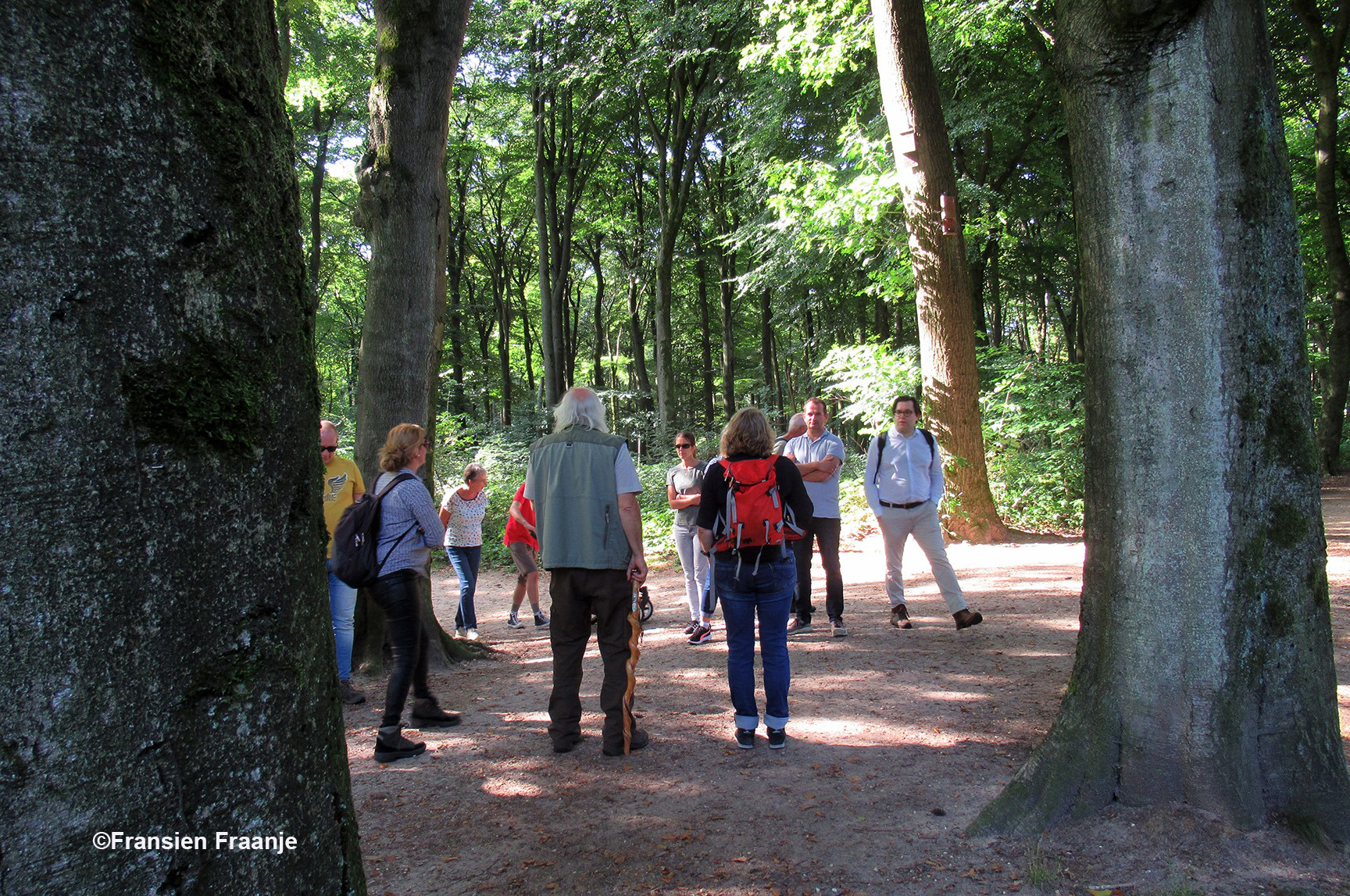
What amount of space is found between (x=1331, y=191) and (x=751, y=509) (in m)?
19.2

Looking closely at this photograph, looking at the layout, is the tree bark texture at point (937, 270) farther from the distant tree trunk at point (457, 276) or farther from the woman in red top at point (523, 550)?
the distant tree trunk at point (457, 276)

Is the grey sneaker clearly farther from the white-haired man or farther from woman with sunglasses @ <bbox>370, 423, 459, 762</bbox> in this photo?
the white-haired man

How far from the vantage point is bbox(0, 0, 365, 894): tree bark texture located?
1.32 m

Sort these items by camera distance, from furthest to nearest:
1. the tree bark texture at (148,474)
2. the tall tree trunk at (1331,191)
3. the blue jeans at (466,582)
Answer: the tall tree trunk at (1331,191) < the blue jeans at (466,582) < the tree bark texture at (148,474)

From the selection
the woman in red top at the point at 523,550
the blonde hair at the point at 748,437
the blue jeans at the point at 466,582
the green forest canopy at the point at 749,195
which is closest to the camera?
the blonde hair at the point at 748,437

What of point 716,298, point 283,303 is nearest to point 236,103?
point 283,303

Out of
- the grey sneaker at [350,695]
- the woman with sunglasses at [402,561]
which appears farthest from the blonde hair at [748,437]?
the grey sneaker at [350,695]

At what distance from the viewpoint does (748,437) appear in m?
4.83

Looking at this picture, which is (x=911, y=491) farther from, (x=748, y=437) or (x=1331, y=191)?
(x=1331, y=191)

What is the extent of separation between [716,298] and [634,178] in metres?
8.71

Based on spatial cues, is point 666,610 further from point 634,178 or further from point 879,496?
point 634,178

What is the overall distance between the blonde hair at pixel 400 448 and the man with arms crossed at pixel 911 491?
3.84 meters

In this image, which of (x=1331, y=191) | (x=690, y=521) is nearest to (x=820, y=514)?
(x=690, y=521)

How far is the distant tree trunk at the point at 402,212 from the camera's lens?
21.3 feet
